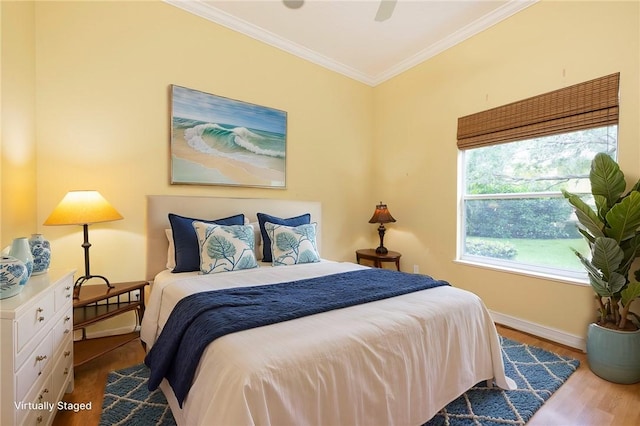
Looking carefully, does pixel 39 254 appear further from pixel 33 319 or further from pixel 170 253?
pixel 170 253

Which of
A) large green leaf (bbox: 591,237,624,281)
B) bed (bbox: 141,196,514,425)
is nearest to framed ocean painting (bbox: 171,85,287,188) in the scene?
bed (bbox: 141,196,514,425)

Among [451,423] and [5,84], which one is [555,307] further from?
[5,84]

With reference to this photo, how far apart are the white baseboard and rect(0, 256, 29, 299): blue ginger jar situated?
3.56m

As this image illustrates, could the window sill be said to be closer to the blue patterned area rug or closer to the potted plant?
the potted plant

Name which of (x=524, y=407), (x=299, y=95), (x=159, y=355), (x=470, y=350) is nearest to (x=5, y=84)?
(x=159, y=355)

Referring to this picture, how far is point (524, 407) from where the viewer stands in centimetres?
165

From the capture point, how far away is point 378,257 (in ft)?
11.6

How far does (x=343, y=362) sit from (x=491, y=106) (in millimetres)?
2905

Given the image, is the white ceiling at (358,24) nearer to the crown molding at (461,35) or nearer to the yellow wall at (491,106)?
the crown molding at (461,35)

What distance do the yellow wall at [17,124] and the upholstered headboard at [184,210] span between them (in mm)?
771

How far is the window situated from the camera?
2.35 m

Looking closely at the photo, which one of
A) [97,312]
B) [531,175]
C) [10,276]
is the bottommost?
[97,312]

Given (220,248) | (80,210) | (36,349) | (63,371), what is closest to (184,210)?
(220,248)

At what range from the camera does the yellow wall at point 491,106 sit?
7.18 feet
